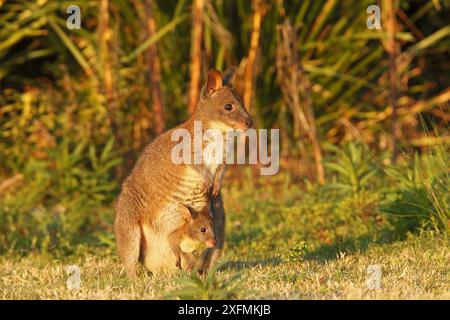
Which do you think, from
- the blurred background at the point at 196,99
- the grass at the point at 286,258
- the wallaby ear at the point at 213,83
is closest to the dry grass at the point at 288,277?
the grass at the point at 286,258

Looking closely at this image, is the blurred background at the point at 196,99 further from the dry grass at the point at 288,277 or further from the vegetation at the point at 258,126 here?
the dry grass at the point at 288,277

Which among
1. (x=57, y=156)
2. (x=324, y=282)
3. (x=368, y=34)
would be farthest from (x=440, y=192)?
(x=57, y=156)

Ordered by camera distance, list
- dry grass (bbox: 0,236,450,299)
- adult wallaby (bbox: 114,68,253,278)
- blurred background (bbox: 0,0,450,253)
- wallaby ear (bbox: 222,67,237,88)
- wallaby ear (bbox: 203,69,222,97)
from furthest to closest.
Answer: blurred background (bbox: 0,0,450,253) < wallaby ear (bbox: 222,67,237,88) < wallaby ear (bbox: 203,69,222,97) < adult wallaby (bbox: 114,68,253,278) < dry grass (bbox: 0,236,450,299)

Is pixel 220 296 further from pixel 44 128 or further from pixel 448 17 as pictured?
pixel 448 17

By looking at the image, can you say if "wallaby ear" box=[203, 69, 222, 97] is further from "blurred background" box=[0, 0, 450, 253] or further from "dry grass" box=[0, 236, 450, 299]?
"blurred background" box=[0, 0, 450, 253]

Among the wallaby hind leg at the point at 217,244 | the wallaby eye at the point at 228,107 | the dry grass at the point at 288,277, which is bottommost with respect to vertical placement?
the dry grass at the point at 288,277

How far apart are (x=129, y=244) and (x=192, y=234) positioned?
0.52 meters

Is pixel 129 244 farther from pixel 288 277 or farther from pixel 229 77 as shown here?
pixel 229 77

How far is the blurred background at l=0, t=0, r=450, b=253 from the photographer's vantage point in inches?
376

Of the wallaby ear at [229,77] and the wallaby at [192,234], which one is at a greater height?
the wallaby ear at [229,77]

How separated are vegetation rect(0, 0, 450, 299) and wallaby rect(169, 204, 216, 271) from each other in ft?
1.11

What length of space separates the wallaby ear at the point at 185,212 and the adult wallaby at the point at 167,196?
0.04m

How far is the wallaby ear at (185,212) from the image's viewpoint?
276 inches

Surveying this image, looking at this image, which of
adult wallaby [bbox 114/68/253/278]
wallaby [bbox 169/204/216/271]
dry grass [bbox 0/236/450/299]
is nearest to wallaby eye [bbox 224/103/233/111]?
adult wallaby [bbox 114/68/253/278]
